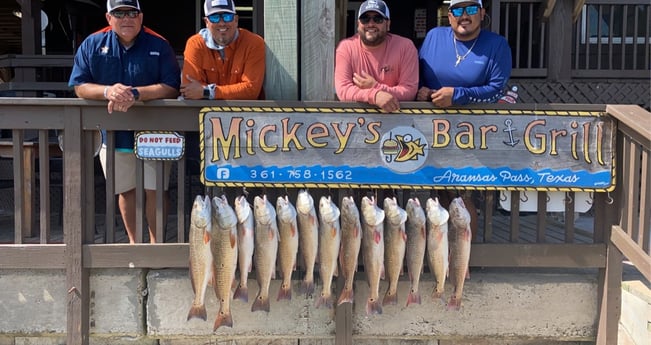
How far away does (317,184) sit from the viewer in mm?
3451

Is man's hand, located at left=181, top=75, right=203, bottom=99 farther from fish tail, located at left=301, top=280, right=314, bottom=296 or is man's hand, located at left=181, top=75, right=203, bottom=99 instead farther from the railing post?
fish tail, located at left=301, top=280, right=314, bottom=296

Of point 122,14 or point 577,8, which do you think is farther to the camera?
point 577,8

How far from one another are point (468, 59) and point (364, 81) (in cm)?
74

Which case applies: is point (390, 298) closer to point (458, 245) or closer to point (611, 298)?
point (458, 245)

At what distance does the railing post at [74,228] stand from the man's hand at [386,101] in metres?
1.94

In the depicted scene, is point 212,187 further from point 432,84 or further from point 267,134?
point 432,84

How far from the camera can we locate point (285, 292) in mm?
3371

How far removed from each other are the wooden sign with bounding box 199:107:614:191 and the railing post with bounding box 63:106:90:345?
33.2 inches

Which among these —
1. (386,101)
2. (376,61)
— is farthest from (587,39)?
(386,101)

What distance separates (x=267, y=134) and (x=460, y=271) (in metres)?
1.50

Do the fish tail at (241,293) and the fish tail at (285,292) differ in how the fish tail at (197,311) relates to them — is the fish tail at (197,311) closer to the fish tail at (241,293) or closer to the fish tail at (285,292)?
the fish tail at (241,293)

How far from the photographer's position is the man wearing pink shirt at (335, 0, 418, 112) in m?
3.44

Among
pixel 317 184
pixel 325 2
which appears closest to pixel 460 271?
pixel 317 184

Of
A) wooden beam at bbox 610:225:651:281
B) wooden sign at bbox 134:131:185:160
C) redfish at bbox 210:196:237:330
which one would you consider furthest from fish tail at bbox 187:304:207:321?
wooden beam at bbox 610:225:651:281
